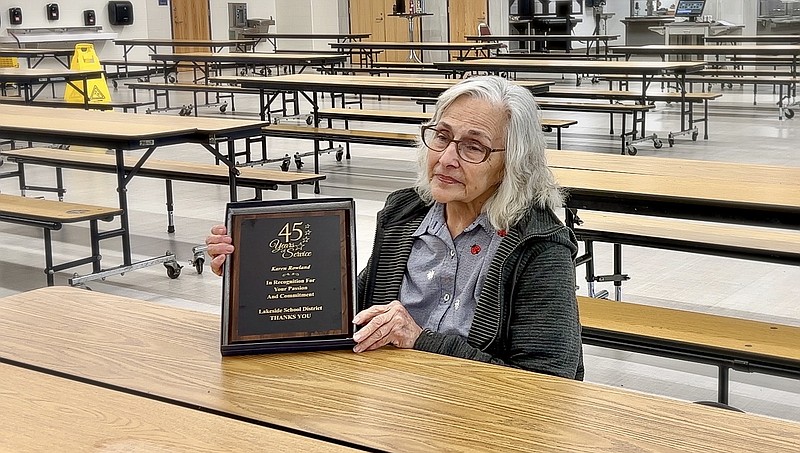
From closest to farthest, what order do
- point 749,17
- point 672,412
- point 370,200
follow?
point 672,412, point 370,200, point 749,17

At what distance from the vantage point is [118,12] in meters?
18.5

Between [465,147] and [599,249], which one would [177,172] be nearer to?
[599,249]

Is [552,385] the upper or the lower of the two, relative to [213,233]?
lower

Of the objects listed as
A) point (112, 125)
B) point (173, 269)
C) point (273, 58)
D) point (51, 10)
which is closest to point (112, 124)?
point (112, 125)

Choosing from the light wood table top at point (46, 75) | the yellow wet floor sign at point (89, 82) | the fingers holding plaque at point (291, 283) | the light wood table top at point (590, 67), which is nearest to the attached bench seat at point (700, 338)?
the fingers holding plaque at point (291, 283)

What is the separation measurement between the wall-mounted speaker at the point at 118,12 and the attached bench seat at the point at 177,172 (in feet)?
40.7

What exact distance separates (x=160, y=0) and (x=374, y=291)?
18782mm

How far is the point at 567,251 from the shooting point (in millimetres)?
1992

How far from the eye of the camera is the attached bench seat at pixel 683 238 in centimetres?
370

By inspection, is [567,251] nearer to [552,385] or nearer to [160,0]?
[552,385]

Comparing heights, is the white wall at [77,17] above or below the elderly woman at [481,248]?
above

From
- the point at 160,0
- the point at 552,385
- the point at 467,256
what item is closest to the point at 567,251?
the point at 467,256

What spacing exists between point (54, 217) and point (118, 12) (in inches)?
579

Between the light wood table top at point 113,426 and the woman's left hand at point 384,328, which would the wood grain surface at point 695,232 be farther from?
the light wood table top at point 113,426
